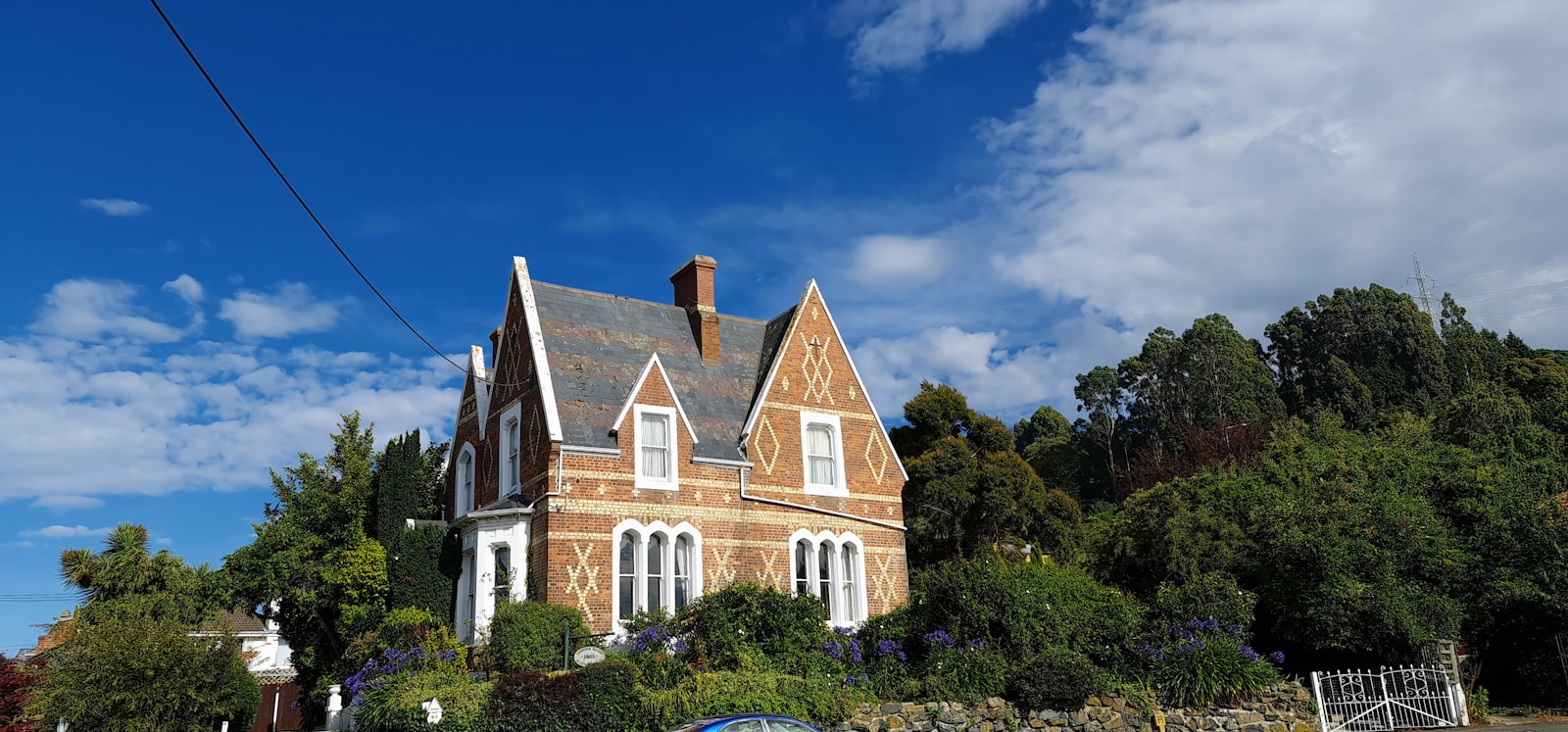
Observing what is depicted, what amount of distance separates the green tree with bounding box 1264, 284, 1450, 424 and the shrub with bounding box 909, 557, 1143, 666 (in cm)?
4764

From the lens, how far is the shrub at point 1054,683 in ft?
66.6

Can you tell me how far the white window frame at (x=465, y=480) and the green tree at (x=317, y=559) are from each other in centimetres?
247

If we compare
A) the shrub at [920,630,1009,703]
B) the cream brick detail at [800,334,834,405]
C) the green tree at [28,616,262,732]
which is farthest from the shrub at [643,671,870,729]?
the green tree at [28,616,262,732]

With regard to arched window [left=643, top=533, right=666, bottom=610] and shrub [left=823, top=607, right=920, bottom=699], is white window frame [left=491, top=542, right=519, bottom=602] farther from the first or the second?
shrub [left=823, top=607, right=920, bottom=699]

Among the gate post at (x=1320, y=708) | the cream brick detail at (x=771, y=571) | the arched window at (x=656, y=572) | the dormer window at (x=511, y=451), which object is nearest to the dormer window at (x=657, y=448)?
the arched window at (x=656, y=572)

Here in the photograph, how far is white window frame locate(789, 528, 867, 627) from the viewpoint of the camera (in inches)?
1073

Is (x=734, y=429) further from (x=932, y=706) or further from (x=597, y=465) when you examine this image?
(x=932, y=706)

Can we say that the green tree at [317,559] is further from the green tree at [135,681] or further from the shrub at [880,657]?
the shrub at [880,657]

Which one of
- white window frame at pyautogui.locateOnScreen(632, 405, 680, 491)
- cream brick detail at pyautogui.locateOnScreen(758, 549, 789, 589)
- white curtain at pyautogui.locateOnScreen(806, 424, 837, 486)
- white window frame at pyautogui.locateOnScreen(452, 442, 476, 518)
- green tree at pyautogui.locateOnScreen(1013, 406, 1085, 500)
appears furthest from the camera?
green tree at pyautogui.locateOnScreen(1013, 406, 1085, 500)

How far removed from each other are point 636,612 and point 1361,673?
637 inches

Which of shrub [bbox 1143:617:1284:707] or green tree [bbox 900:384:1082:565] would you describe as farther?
green tree [bbox 900:384:1082:565]

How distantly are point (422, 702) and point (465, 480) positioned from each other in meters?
12.4

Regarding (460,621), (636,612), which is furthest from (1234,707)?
(460,621)

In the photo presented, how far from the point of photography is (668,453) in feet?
85.6
